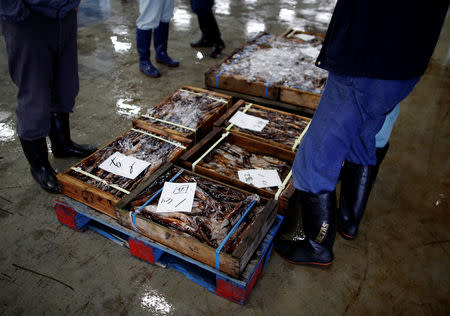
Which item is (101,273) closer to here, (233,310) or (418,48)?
(233,310)

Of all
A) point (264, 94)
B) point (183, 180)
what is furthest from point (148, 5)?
point (183, 180)

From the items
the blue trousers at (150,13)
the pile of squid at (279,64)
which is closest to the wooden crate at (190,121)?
the pile of squid at (279,64)

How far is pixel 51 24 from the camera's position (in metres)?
2.25

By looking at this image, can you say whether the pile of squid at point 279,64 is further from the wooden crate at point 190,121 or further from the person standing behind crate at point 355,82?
the person standing behind crate at point 355,82

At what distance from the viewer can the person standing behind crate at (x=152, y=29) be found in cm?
416

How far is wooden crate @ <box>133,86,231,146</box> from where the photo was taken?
271cm

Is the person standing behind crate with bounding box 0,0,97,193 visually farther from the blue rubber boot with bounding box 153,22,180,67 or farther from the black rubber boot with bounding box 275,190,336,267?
the blue rubber boot with bounding box 153,22,180,67

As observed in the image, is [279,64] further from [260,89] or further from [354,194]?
[354,194]

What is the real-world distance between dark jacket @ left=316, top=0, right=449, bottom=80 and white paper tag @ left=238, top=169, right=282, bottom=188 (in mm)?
930

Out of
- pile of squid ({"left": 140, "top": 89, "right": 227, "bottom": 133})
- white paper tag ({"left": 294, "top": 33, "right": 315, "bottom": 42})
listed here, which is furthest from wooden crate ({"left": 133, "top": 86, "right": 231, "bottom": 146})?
white paper tag ({"left": 294, "top": 33, "right": 315, "bottom": 42})

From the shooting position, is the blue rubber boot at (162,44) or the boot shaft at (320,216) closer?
the boot shaft at (320,216)

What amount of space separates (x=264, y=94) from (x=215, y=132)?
786 millimetres

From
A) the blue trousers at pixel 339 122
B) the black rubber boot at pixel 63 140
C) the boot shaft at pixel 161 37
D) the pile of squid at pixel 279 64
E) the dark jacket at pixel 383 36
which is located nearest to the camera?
the dark jacket at pixel 383 36

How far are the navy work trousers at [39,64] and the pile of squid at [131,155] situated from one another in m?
0.47
